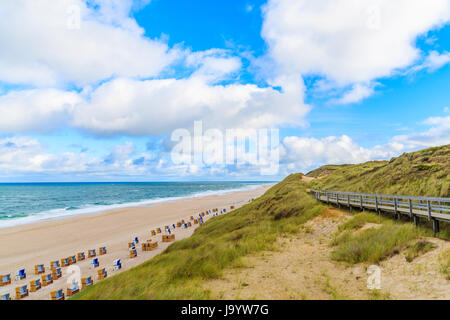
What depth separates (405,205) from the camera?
12.4 metres

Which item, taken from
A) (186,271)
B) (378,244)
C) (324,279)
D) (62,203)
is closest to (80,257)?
(186,271)

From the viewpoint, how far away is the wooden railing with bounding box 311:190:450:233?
10180 mm

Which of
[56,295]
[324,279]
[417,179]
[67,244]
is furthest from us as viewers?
[67,244]

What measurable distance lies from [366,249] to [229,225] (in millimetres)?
11108

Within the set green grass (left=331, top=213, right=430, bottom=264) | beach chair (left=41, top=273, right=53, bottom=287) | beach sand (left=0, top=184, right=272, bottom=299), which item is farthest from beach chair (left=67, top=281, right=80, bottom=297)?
green grass (left=331, top=213, right=430, bottom=264)

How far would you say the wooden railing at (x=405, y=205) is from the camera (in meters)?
10.2

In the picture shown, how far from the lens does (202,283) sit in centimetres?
785

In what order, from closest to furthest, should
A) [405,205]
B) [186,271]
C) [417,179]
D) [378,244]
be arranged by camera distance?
1. [186,271]
2. [378,244]
3. [405,205]
4. [417,179]

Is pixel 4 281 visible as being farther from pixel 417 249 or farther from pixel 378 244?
pixel 417 249

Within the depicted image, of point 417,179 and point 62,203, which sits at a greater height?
point 417,179

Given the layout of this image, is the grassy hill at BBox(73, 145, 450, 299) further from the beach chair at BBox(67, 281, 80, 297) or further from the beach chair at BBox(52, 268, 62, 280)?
the beach chair at BBox(52, 268, 62, 280)

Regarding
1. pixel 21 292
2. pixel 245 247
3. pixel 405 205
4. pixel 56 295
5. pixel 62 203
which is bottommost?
pixel 62 203

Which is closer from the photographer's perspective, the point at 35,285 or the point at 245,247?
the point at 245,247

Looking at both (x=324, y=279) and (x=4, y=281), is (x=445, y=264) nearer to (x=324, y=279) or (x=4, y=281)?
(x=324, y=279)
